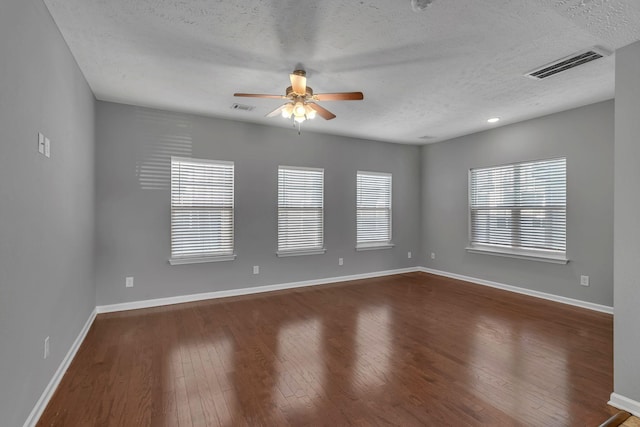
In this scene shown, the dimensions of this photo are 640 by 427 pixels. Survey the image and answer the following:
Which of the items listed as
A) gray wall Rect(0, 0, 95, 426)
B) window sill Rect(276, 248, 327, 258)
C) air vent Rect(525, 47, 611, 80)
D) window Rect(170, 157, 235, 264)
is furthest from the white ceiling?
window sill Rect(276, 248, 327, 258)

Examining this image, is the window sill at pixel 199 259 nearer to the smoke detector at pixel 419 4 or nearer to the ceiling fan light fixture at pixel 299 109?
the ceiling fan light fixture at pixel 299 109

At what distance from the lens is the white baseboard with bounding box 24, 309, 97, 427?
1886 millimetres

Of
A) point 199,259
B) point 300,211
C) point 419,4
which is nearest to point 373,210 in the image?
point 300,211

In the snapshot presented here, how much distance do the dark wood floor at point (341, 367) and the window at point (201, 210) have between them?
80 centimetres

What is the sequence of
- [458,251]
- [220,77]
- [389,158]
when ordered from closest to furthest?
1. [220,77]
2. [458,251]
3. [389,158]

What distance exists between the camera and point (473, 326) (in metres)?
3.53

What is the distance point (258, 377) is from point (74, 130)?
2850 mm

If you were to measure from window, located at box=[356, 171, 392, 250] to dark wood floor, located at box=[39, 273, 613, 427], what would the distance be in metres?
2.00

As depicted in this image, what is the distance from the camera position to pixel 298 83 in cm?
277

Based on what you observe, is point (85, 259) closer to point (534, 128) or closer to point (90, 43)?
point (90, 43)

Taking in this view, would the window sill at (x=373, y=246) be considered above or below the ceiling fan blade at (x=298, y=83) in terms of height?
below

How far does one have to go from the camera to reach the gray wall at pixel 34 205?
1597mm

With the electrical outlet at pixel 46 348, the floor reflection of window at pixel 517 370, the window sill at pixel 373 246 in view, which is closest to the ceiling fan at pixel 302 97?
the electrical outlet at pixel 46 348

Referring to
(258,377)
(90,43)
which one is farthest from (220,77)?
(258,377)
